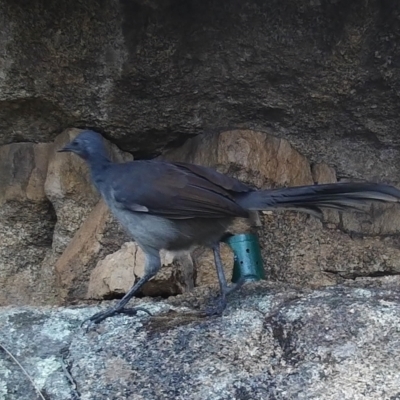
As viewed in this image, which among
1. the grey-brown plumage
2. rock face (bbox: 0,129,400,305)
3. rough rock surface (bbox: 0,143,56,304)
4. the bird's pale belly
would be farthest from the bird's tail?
rough rock surface (bbox: 0,143,56,304)

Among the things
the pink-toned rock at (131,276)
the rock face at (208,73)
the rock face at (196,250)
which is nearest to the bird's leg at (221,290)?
the pink-toned rock at (131,276)

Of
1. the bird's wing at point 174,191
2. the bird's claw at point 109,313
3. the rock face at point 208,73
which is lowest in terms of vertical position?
the bird's claw at point 109,313

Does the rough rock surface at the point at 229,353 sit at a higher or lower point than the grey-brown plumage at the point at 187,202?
lower

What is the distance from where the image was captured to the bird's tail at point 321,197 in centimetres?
292

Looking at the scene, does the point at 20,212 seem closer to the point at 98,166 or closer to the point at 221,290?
the point at 98,166

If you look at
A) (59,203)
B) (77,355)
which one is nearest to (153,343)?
(77,355)

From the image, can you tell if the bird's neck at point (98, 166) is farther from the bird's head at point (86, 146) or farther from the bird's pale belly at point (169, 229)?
the bird's pale belly at point (169, 229)

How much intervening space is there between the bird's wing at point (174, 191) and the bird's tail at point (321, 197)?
6 centimetres

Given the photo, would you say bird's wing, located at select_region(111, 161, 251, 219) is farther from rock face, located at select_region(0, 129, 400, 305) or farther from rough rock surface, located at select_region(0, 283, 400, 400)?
rock face, located at select_region(0, 129, 400, 305)

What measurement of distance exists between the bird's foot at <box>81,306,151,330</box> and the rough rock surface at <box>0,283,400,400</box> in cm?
3

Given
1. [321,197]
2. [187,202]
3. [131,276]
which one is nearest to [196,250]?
[131,276]

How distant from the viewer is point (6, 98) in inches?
144

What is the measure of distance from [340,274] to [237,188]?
884 millimetres

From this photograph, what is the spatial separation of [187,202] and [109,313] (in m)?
0.45
